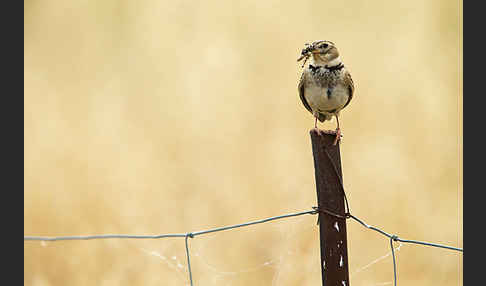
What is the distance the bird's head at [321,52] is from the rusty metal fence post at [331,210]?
77 cm

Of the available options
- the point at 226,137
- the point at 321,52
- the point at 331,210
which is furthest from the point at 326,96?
the point at 226,137

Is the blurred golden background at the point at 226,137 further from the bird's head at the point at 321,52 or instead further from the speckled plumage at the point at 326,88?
the bird's head at the point at 321,52

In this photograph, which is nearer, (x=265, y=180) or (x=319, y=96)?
(x=319, y=96)

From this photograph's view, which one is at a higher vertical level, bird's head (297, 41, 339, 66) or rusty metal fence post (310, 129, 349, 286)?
bird's head (297, 41, 339, 66)

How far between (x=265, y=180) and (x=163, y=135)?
2.33ft

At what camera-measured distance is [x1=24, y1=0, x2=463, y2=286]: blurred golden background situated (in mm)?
3088

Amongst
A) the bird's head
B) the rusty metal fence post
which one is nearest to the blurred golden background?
the bird's head

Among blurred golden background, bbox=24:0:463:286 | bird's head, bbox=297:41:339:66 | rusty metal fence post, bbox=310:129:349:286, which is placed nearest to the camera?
rusty metal fence post, bbox=310:129:349:286

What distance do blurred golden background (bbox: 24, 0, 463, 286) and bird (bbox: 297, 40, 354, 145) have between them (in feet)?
2.67

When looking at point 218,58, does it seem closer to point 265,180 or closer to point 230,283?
point 265,180

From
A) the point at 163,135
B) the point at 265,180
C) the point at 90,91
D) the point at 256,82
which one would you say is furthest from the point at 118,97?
the point at 265,180

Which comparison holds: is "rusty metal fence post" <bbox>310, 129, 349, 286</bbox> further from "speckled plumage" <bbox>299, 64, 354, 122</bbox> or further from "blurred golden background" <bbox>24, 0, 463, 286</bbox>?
"blurred golden background" <bbox>24, 0, 463, 286</bbox>

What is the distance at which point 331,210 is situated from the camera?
6.03ft

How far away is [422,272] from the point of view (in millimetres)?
3158
